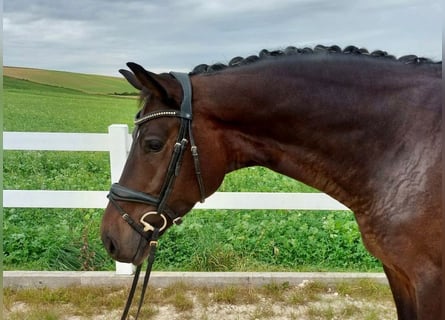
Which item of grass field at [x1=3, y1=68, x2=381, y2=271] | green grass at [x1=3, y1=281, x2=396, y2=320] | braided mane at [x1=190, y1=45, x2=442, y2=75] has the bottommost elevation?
green grass at [x1=3, y1=281, x2=396, y2=320]

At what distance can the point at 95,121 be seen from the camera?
19.5 metres

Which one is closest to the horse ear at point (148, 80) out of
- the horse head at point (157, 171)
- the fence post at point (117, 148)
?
the horse head at point (157, 171)

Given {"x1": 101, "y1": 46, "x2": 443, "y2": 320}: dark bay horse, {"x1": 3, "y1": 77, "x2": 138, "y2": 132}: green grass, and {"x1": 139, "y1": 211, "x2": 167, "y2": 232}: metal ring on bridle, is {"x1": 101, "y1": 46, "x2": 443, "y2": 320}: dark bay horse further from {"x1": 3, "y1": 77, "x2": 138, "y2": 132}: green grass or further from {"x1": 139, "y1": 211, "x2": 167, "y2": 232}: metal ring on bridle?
{"x1": 3, "y1": 77, "x2": 138, "y2": 132}: green grass

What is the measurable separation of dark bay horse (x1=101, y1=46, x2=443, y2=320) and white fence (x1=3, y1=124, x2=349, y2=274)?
81.6 inches

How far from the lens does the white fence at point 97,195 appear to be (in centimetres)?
411

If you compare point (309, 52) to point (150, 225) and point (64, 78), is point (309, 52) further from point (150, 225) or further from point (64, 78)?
point (64, 78)

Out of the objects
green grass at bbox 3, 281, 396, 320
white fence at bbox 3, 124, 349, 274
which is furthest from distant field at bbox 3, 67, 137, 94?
green grass at bbox 3, 281, 396, 320

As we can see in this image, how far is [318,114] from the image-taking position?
204 centimetres

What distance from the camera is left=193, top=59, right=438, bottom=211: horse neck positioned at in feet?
6.61

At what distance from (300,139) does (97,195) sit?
8.98 feet

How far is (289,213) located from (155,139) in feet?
14.2

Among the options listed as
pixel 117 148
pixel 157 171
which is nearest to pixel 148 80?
pixel 157 171

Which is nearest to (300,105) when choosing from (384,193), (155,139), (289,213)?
(384,193)

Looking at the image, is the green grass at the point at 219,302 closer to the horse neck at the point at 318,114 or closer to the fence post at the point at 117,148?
the fence post at the point at 117,148
